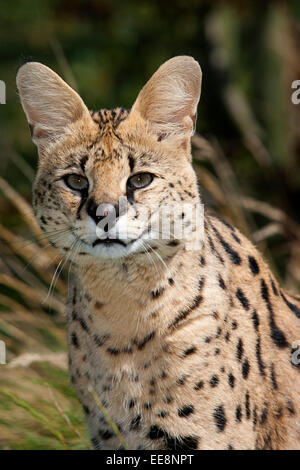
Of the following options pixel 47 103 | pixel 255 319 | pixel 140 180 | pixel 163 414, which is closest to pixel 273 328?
pixel 255 319

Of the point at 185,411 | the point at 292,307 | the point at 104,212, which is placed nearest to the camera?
the point at 104,212

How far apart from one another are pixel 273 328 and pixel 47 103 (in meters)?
1.20

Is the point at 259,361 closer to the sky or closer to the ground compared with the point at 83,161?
closer to the ground

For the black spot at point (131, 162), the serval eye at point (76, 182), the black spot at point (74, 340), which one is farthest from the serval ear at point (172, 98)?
the black spot at point (74, 340)

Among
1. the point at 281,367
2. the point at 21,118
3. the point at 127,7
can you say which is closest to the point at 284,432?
the point at 281,367

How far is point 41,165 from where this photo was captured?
117 inches

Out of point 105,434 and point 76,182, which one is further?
point 105,434

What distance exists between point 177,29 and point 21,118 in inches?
99.1

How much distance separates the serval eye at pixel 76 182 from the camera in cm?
277

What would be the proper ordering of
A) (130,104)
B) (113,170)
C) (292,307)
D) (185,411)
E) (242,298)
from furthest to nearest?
(130,104) → (292,307) → (242,298) → (185,411) → (113,170)

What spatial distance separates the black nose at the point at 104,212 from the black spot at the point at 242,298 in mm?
653

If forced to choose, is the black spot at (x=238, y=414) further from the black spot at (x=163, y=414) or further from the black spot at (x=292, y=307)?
the black spot at (x=292, y=307)

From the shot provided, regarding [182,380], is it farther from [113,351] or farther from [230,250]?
[230,250]

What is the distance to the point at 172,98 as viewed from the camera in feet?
9.52
